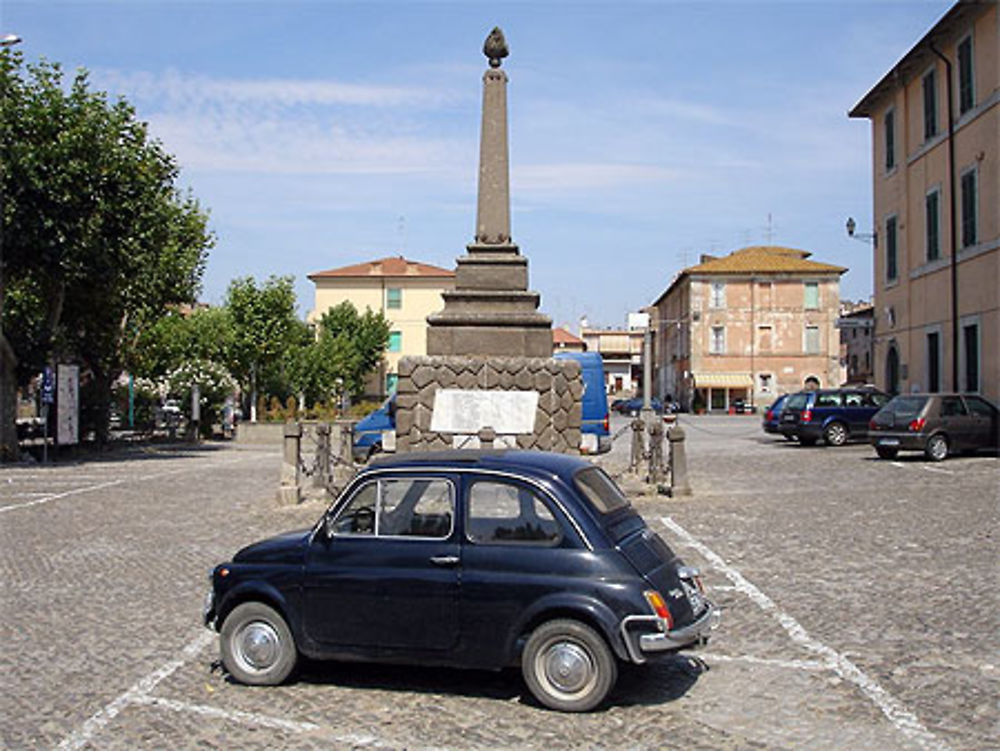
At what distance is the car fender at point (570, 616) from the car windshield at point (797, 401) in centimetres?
2461

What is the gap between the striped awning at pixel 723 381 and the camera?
67250mm

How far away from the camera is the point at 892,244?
32.9m

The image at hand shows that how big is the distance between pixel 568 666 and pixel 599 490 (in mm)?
1089

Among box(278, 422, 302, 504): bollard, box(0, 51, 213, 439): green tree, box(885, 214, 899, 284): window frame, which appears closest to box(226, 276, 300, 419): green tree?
box(0, 51, 213, 439): green tree

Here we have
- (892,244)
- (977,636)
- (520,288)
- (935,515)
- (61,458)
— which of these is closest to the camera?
(977,636)

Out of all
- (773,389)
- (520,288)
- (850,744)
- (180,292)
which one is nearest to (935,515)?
(520,288)

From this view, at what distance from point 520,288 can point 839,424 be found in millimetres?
15784

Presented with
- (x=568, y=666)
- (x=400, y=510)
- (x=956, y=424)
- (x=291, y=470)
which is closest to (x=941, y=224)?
(x=956, y=424)

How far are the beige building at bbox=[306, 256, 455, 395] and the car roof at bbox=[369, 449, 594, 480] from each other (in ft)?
221

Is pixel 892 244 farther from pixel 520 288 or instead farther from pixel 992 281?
pixel 520 288

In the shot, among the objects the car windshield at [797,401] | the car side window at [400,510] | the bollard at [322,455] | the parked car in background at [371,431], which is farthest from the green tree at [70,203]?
the car side window at [400,510]

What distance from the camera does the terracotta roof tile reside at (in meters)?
75.1

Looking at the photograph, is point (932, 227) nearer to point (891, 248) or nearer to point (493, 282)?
point (891, 248)

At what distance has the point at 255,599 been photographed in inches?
241
